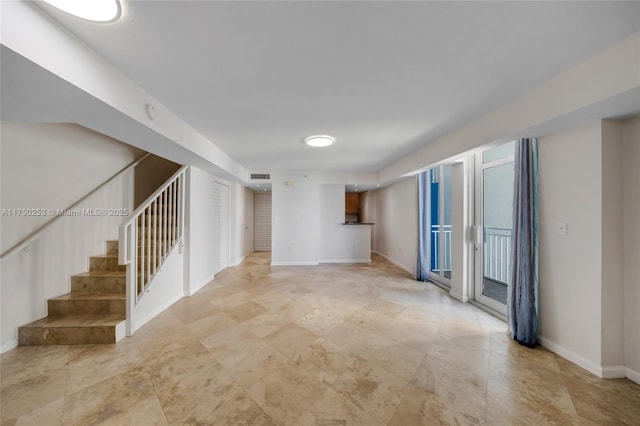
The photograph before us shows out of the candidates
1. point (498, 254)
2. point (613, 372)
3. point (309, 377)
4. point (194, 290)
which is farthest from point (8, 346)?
point (498, 254)

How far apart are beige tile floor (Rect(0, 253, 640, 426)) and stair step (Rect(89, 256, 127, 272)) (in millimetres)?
1040

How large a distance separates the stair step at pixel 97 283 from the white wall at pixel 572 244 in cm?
485

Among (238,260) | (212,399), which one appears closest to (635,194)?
(212,399)

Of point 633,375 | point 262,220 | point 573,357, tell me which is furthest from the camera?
point 262,220

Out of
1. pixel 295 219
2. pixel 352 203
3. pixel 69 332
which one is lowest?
pixel 69 332

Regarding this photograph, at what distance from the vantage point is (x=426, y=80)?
1806 mm

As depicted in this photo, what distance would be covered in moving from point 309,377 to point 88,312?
271 cm

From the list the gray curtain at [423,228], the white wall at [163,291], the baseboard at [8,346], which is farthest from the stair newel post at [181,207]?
the gray curtain at [423,228]

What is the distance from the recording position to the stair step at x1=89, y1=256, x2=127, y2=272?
10.00 ft

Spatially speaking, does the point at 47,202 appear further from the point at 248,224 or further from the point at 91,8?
the point at 248,224

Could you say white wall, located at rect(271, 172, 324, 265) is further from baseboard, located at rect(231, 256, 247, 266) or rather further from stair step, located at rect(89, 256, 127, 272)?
stair step, located at rect(89, 256, 127, 272)

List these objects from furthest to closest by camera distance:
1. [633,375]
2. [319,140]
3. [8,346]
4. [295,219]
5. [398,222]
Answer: [398,222], [295,219], [319,140], [8,346], [633,375]

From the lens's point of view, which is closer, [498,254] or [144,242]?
[144,242]

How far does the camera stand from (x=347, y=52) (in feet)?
4.91
